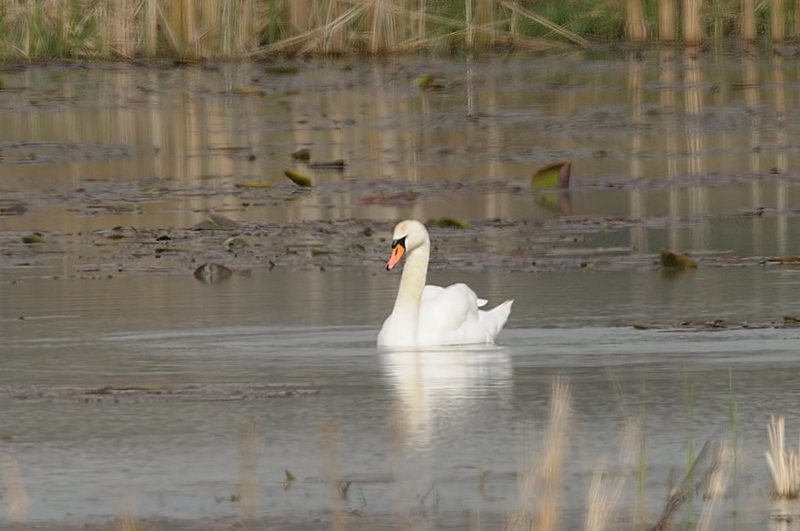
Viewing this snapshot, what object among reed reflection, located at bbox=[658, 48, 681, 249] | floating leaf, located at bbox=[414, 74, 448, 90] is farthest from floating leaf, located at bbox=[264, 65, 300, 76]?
reed reflection, located at bbox=[658, 48, 681, 249]

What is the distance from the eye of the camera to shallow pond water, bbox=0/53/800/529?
589cm

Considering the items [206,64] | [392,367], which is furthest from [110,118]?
[392,367]

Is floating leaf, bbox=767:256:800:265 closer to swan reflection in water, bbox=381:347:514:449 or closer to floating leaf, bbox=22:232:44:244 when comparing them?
swan reflection in water, bbox=381:347:514:449

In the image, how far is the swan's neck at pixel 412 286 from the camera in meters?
8.59

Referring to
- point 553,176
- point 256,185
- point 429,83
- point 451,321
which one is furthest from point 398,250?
point 429,83

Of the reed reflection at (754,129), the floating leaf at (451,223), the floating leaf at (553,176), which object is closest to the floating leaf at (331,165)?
the floating leaf at (553,176)

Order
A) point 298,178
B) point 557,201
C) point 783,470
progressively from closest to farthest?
point 783,470 → point 557,201 → point 298,178

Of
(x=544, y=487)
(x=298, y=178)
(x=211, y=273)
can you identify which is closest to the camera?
(x=544, y=487)

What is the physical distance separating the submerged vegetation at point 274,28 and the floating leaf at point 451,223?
41.2 ft

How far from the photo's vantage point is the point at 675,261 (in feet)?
33.9

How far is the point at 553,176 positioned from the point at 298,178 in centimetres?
170

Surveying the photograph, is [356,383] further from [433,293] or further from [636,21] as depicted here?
[636,21]

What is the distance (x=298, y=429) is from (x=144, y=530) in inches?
55.3

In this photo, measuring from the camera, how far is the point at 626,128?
61.7 feet
